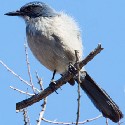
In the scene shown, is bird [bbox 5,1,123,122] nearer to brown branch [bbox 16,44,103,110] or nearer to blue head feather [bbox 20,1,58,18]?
blue head feather [bbox 20,1,58,18]

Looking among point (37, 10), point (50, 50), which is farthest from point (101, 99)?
point (37, 10)

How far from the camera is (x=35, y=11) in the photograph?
6.42m

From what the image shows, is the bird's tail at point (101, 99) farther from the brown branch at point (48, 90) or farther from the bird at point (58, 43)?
the brown branch at point (48, 90)

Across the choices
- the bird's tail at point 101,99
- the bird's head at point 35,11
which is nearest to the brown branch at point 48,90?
the bird's tail at point 101,99

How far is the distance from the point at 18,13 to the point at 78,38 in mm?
1108

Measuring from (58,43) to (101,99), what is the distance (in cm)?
113

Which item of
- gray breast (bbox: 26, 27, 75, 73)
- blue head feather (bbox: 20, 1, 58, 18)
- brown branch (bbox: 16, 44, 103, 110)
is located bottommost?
brown branch (bbox: 16, 44, 103, 110)

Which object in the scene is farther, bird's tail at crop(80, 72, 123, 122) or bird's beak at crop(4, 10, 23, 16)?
bird's beak at crop(4, 10, 23, 16)

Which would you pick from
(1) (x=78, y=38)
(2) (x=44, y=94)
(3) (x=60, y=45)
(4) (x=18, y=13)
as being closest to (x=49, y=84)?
(2) (x=44, y=94)

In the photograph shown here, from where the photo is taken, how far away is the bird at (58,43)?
5876 mm

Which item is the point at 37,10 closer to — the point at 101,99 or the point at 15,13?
the point at 15,13

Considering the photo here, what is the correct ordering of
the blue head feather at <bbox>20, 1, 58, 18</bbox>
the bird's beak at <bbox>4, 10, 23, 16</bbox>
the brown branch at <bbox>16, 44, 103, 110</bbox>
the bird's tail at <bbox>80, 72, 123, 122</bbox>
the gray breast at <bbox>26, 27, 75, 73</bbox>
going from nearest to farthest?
the brown branch at <bbox>16, 44, 103, 110</bbox> → the bird's tail at <bbox>80, 72, 123, 122</bbox> → the gray breast at <bbox>26, 27, 75, 73</bbox> → the blue head feather at <bbox>20, 1, 58, 18</bbox> → the bird's beak at <bbox>4, 10, 23, 16</bbox>

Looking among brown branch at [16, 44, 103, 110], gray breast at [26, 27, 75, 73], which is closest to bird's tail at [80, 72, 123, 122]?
gray breast at [26, 27, 75, 73]

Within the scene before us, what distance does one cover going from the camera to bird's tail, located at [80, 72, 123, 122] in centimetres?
573
